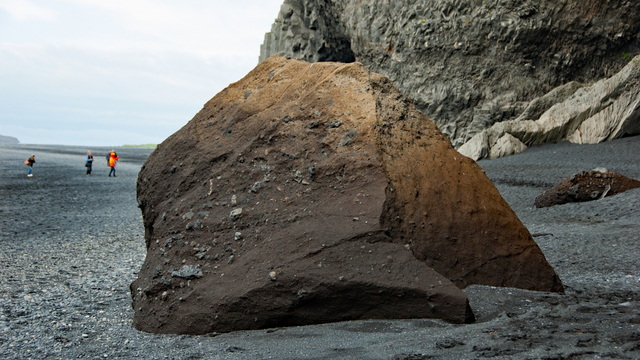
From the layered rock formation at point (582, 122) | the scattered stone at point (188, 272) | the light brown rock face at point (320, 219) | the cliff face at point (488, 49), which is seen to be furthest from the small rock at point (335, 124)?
the cliff face at point (488, 49)

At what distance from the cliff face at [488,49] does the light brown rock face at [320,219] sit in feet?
50.9

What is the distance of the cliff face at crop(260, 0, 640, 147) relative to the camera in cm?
1705

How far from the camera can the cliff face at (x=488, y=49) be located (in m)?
17.0

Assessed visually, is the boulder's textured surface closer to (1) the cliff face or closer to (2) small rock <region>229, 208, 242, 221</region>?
(2) small rock <region>229, 208, 242, 221</region>

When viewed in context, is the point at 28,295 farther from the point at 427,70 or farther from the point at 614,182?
the point at 427,70

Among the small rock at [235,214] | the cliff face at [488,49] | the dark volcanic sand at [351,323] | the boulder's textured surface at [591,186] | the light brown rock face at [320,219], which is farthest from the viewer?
the cliff face at [488,49]

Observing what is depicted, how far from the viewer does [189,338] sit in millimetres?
2928

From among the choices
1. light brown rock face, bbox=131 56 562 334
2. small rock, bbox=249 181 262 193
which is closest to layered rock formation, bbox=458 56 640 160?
light brown rock face, bbox=131 56 562 334

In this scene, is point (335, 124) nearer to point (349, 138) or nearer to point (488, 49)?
point (349, 138)

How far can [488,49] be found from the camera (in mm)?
18250

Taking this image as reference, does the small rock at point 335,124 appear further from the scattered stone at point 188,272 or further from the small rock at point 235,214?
the scattered stone at point 188,272

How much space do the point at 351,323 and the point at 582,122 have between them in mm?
14982

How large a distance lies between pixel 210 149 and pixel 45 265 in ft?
10.8

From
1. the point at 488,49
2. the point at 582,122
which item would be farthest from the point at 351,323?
the point at 488,49
